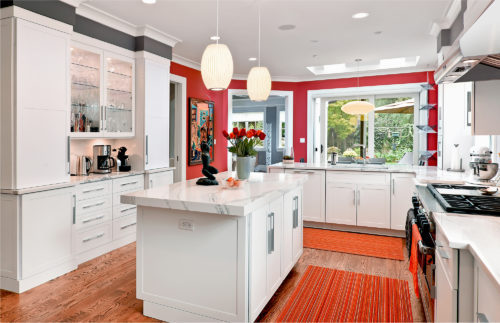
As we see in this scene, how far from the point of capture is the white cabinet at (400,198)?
4.25m

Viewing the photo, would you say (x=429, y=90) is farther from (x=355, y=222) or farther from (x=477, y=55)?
(x=477, y=55)

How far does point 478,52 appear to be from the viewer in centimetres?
168

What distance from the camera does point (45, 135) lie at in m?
2.97

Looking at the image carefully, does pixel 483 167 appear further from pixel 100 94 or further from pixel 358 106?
pixel 100 94

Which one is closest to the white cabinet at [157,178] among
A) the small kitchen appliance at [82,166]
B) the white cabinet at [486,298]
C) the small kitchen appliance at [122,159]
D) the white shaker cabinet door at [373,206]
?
the small kitchen appliance at [122,159]

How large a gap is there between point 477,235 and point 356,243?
2.91 meters

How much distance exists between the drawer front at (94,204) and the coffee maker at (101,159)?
391mm

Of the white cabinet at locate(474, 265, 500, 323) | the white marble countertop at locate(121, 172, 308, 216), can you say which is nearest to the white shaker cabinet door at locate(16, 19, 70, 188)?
the white marble countertop at locate(121, 172, 308, 216)

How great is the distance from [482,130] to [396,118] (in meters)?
4.54

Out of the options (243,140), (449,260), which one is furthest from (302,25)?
(449,260)

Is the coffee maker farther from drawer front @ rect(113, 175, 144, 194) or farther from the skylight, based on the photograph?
the skylight

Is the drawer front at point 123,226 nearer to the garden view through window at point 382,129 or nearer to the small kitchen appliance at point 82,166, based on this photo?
the small kitchen appliance at point 82,166

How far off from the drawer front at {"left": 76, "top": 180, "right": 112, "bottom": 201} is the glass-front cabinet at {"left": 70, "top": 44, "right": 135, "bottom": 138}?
1.79 feet

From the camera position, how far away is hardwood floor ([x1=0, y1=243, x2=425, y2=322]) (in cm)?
239
